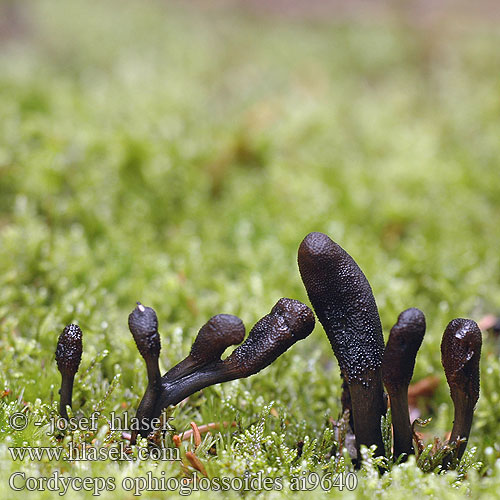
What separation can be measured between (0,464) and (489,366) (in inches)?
48.5

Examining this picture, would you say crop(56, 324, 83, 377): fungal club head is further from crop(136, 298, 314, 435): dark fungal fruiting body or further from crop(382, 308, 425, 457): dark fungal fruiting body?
crop(382, 308, 425, 457): dark fungal fruiting body

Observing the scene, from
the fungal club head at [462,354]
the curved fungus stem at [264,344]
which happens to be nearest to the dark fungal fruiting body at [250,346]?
the curved fungus stem at [264,344]

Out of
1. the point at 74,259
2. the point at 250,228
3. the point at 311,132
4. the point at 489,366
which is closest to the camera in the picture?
the point at 489,366

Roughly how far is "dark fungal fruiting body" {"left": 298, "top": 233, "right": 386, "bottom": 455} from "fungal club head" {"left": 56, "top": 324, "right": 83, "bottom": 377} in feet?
1.52

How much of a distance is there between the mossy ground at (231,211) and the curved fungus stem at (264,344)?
0.47 feet

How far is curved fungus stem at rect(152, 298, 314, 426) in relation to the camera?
103 centimetres

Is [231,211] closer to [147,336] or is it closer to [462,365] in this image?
[147,336]

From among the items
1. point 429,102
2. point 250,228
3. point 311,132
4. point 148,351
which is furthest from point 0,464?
point 429,102

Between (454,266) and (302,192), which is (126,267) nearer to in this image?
(302,192)

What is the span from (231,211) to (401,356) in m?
1.39

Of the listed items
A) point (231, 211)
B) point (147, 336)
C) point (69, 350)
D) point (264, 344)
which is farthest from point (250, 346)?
point (231, 211)

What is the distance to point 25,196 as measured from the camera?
2.05m

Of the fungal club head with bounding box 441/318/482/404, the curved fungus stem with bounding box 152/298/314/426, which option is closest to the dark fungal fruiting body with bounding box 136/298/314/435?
the curved fungus stem with bounding box 152/298/314/426

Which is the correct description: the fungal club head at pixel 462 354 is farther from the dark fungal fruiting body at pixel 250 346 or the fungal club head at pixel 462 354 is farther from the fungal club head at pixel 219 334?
the fungal club head at pixel 219 334
